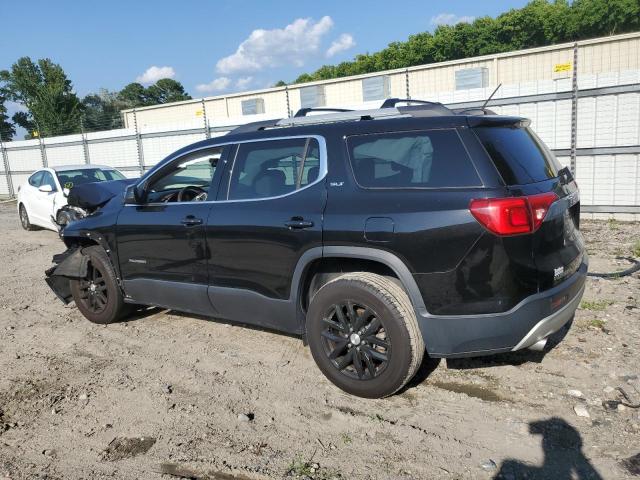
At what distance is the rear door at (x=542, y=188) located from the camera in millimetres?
3201

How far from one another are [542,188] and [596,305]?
2455 millimetres

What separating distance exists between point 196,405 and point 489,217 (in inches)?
91.4

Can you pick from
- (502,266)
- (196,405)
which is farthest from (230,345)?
(502,266)

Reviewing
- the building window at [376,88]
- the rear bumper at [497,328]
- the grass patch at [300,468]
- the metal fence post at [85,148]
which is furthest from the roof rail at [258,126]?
the metal fence post at [85,148]

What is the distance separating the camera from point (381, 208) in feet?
11.1

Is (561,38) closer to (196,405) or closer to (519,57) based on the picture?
(519,57)

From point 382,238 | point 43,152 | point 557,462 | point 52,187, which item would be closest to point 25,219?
point 52,187

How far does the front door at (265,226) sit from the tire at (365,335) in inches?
12.1

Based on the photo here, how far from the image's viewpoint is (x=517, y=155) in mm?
3404

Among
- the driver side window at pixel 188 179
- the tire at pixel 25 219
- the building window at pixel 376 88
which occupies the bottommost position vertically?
the tire at pixel 25 219

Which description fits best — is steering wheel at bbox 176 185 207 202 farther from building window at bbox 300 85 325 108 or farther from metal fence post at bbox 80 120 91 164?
building window at bbox 300 85 325 108

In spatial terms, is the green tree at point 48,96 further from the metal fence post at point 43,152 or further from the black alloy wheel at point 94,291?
the black alloy wheel at point 94,291

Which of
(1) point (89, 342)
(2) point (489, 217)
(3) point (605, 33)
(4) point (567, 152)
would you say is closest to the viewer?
(2) point (489, 217)

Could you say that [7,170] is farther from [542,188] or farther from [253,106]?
[542,188]
